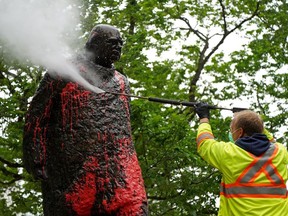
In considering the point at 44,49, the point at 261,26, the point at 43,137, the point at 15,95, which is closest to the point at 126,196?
the point at 43,137

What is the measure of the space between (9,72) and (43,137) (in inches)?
315

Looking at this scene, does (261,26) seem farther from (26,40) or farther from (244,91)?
(26,40)

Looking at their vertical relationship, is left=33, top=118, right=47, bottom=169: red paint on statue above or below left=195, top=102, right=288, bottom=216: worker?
above

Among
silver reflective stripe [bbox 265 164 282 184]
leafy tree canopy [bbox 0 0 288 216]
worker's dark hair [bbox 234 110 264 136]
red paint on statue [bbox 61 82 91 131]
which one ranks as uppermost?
leafy tree canopy [bbox 0 0 288 216]

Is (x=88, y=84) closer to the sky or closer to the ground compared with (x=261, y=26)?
closer to the ground

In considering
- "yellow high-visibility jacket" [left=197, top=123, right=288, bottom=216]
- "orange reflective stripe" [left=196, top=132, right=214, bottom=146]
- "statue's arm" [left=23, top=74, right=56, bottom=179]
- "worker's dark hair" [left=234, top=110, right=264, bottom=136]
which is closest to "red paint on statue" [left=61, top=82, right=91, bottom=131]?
"statue's arm" [left=23, top=74, right=56, bottom=179]

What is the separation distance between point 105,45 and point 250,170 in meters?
1.84

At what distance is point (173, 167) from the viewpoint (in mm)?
11250

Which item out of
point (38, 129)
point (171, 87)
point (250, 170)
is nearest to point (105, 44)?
point (38, 129)

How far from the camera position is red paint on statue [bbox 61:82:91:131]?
4.67m

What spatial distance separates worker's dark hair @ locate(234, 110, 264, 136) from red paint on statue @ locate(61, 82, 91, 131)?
142cm

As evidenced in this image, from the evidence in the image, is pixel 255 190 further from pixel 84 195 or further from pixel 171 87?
pixel 171 87

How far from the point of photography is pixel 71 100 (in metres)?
4.70

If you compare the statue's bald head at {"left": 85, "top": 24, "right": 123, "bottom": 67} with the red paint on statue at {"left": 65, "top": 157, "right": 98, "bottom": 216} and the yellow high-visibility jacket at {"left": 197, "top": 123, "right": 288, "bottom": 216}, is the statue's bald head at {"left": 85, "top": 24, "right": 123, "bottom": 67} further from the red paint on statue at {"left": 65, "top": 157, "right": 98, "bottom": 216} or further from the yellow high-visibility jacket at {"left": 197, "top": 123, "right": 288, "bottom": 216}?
the yellow high-visibility jacket at {"left": 197, "top": 123, "right": 288, "bottom": 216}
